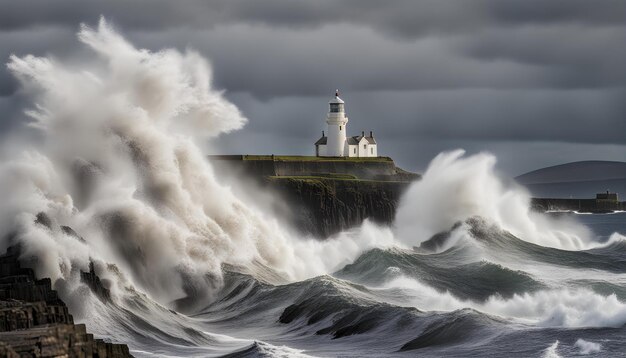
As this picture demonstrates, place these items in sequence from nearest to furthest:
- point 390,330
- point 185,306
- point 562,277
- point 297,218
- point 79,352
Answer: point 79,352, point 390,330, point 185,306, point 562,277, point 297,218

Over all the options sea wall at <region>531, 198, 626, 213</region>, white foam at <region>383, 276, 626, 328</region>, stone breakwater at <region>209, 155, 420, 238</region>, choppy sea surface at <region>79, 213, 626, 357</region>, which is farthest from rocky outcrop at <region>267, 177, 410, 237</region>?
white foam at <region>383, 276, 626, 328</region>

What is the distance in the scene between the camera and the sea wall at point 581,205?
7979 centimetres

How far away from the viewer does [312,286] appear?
29391mm

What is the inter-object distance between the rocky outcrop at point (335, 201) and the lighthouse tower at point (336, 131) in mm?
11456

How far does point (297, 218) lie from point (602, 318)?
32.9 metres

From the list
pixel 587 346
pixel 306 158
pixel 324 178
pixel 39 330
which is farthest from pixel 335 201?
pixel 39 330

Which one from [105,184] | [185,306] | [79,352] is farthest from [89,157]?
[79,352]

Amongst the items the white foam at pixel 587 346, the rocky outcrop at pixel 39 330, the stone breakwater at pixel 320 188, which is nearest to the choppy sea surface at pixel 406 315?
the white foam at pixel 587 346

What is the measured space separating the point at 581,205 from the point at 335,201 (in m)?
30.1

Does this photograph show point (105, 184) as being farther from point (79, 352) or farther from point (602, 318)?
point (79, 352)

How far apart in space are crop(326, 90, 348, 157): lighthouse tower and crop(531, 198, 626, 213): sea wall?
12555 millimetres

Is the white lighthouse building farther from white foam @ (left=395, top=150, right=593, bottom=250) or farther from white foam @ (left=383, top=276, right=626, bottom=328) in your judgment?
white foam @ (left=383, top=276, right=626, bottom=328)

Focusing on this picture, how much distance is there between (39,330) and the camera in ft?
44.1

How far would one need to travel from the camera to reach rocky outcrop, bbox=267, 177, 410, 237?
55375 mm
